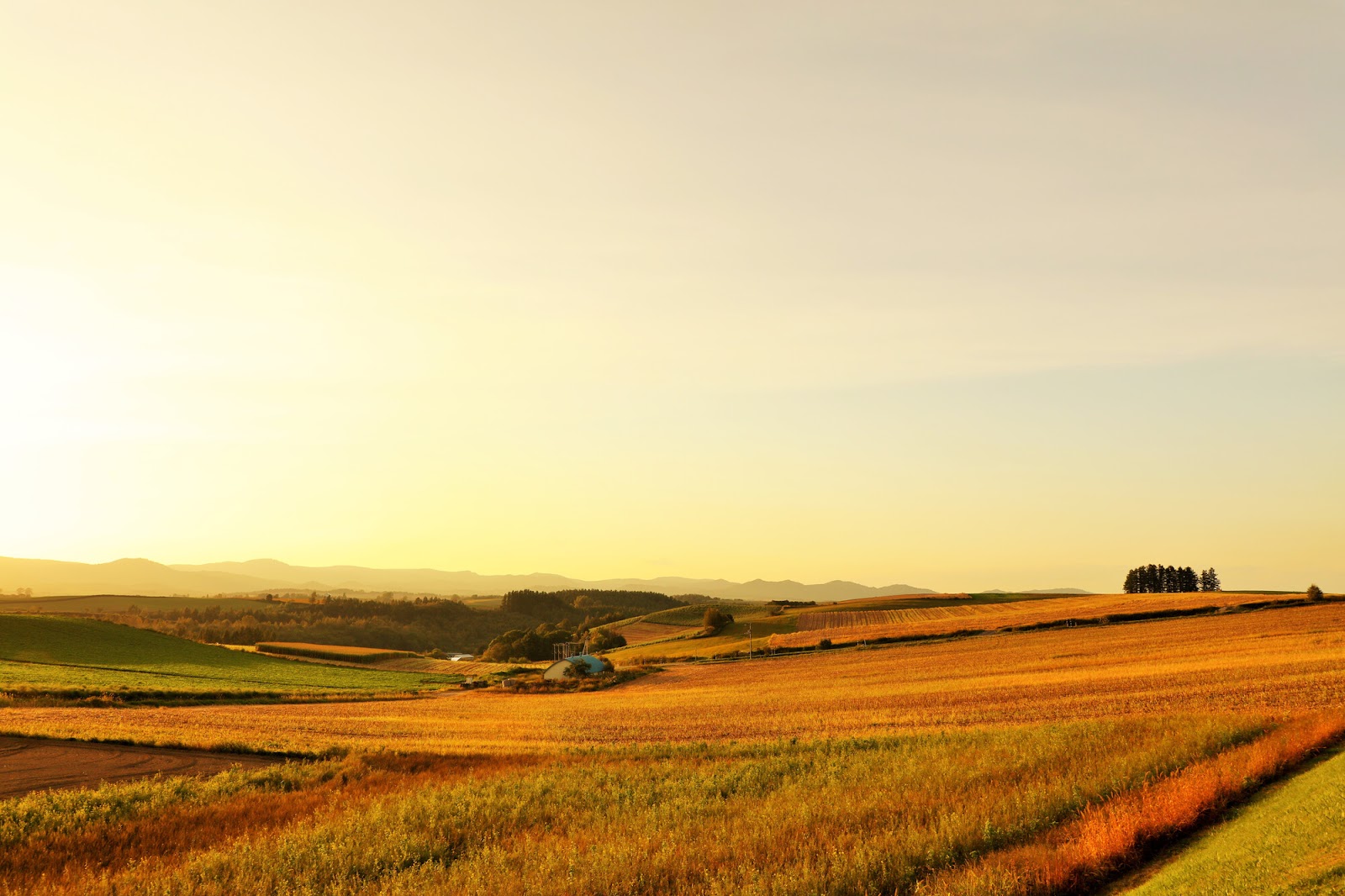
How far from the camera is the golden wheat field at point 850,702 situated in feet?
98.7

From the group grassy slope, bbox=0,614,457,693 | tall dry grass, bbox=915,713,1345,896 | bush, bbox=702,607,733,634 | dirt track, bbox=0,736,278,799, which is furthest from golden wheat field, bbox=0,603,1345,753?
bush, bbox=702,607,733,634

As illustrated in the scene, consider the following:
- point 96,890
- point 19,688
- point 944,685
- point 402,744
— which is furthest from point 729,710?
point 19,688

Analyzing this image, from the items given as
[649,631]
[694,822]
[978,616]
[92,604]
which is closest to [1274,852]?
[694,822]

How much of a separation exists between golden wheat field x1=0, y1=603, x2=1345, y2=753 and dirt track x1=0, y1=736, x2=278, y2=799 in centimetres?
117

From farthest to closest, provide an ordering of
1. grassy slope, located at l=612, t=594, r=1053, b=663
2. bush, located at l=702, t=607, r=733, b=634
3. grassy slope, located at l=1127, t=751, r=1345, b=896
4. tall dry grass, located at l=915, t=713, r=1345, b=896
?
bush, located at l=702, t=607, r=733, b=634 → grassy slope, located at l=612, t=594, r=1053, b=663 → tall dry grass, located at l=915, t=713, r=1345, b=896 → grassy slope, located at l=1127, t=751, r=1345, b=896

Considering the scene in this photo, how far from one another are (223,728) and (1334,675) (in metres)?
44.4

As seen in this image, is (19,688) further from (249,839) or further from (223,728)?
(249,839)

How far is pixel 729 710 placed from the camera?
41781 millimetres

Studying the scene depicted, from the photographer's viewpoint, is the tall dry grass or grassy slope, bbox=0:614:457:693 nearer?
the tall dry grass

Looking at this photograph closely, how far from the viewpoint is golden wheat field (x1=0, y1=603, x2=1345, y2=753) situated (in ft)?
98.7

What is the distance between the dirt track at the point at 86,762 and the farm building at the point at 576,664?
49.1 m

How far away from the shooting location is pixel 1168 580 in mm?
161375

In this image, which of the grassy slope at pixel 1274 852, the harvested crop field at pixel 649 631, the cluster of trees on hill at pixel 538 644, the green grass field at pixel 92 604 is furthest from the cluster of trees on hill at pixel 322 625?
the grassy slope at pixel 1274 852

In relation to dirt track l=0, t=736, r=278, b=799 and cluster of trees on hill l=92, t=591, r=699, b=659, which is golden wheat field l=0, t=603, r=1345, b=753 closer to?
dirt track l=0, t=736, r=278, b=799
